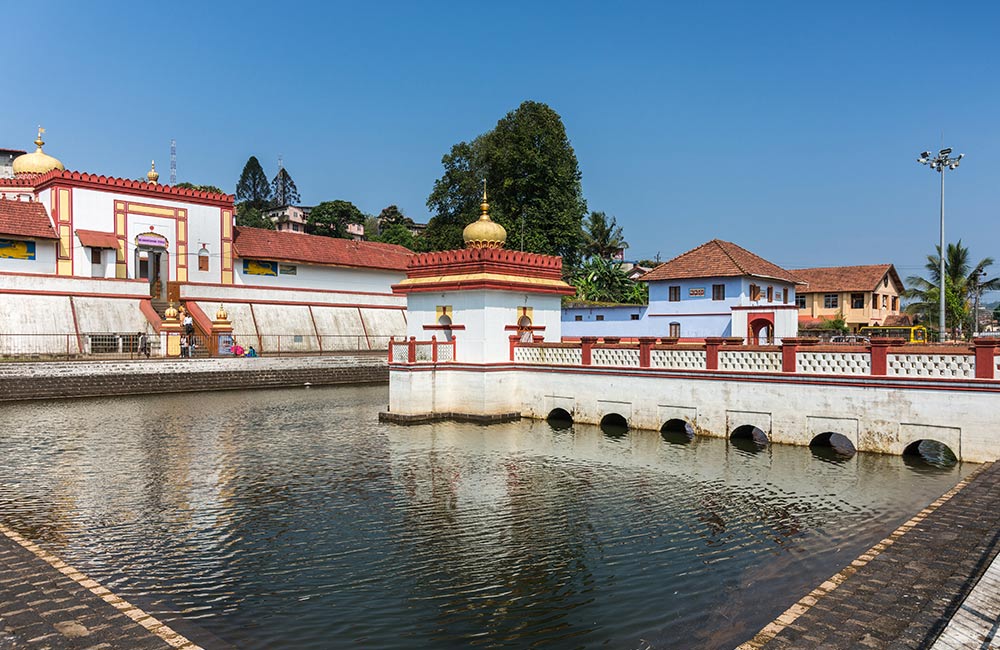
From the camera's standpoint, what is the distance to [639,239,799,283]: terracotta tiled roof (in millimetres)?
35156

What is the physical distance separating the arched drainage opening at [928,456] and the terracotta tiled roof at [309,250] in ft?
99.6

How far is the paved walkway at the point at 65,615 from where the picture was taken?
6016 millimetres

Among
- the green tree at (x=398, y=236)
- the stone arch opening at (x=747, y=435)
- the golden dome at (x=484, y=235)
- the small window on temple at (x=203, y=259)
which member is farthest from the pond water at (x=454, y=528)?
the green tree at (x=398, y=236)

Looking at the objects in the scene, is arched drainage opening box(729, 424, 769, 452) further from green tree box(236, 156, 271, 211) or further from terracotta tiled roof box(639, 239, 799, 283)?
green tree box(236, 156, 271, 211)

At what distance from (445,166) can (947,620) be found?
170 ft

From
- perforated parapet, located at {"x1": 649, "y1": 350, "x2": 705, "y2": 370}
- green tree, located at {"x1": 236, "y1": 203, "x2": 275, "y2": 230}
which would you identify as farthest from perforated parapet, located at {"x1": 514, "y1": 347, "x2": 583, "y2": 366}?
green tree, located at {"x1": 236, "y1": 203, "x2": 275, "y2": 230}

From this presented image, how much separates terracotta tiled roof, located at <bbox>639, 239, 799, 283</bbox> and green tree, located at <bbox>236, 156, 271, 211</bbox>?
264 ft

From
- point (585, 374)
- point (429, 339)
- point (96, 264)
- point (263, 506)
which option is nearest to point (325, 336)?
point (96, 264)

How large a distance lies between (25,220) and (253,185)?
72.4 metres

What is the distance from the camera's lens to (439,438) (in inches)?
732

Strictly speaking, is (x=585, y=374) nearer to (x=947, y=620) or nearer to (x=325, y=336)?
(x=947, y=620)

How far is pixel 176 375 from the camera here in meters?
30.9

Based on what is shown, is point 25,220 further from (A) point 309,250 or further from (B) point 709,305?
(B) point 709,305

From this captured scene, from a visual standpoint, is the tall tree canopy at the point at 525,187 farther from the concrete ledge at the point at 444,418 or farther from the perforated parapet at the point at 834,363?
the perforated parapet at the point at 834,363
